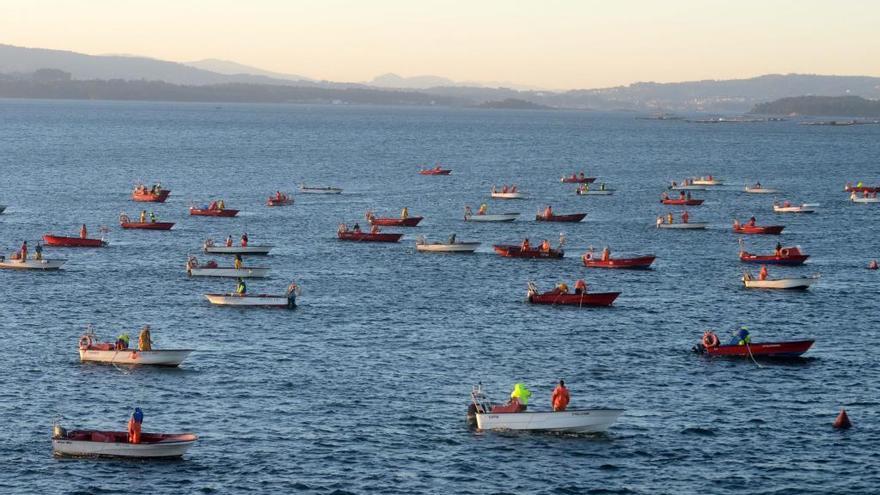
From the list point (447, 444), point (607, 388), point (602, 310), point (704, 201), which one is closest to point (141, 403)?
point (447, 444)

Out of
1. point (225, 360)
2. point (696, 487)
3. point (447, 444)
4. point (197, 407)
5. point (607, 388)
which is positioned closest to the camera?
point (696, 487)

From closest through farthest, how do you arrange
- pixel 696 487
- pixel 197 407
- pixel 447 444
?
pixel 696 487 → pixel 447 444 → pixel 197 407

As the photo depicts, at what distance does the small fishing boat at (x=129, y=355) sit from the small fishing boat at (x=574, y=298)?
31.9m

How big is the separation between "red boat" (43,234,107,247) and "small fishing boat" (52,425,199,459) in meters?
70.2

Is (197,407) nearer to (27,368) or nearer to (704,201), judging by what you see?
(27,368)

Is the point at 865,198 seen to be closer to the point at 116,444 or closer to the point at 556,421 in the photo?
the point at 556,421

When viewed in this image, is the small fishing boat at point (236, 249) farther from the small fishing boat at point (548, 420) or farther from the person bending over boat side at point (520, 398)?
the person bending over boat side at point (520, 398)

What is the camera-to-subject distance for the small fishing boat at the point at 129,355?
263ft

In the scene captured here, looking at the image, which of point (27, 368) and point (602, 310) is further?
point (602, 310)

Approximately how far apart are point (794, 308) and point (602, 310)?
14705mm

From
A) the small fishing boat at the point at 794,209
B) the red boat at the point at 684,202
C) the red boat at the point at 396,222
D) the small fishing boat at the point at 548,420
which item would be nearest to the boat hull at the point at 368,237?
the red boat at the point at 396,222

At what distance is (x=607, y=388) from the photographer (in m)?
77.2

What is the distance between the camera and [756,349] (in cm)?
8438

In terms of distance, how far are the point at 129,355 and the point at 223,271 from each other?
33.8m
